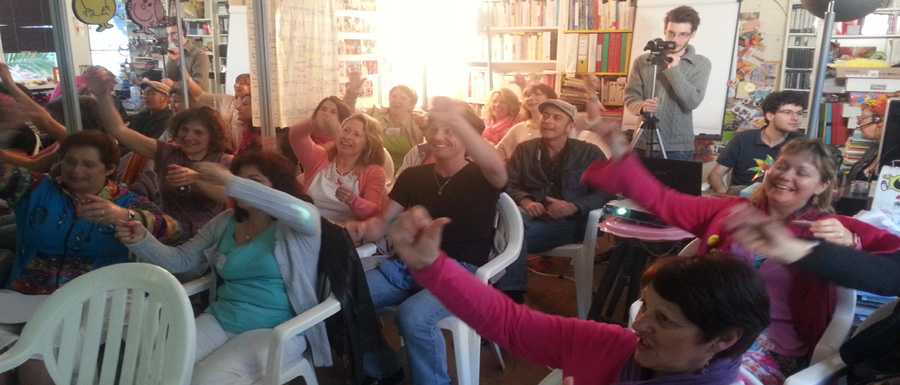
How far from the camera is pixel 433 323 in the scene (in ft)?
6.82

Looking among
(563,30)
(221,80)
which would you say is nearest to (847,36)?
(563,30)

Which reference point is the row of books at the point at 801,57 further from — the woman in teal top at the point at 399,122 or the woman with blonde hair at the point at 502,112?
the woman in teal top at the point at 399,122

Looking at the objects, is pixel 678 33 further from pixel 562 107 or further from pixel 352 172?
pixel 352 172

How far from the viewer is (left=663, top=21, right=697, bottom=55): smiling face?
391 cm

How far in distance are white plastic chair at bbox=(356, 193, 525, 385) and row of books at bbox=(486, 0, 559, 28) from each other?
11.9 feet

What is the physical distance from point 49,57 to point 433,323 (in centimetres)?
248

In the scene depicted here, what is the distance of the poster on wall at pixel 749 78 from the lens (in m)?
5.55

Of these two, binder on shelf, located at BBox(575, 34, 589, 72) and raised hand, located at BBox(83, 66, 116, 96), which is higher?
binder on shelf, located at BBox(575, 34, 589, 72)

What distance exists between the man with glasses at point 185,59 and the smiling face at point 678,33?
2947 mm

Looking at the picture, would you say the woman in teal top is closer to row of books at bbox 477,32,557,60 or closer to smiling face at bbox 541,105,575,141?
smiling face at bbox 541,105,575,141

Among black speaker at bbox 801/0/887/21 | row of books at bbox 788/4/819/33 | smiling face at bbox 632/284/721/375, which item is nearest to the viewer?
smiling face at bbox 632/284/721/375

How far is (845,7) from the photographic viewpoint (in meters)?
2.84

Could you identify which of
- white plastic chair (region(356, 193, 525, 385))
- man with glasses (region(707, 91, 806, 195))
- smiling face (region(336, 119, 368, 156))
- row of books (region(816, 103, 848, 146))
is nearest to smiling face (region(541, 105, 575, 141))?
white plastic chair (region(356, 193, 525, 385))

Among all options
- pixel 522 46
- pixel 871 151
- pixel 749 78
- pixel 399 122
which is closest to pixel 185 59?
pixel 399 122
